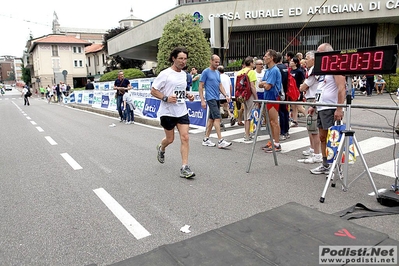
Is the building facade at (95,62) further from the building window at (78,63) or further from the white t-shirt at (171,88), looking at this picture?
the white t-shirt at (171,88)

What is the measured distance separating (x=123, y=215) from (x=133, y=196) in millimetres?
645

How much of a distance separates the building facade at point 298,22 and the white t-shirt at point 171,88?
50.7ft

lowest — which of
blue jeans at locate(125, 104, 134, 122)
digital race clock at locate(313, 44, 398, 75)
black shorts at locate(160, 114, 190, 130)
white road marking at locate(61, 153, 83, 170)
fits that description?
white road marking at locate(61, 153, 83, 170)

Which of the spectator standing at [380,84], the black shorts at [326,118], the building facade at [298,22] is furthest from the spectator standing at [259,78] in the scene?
the spectator standing at [380,84]

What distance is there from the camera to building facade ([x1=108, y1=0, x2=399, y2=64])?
2114cm

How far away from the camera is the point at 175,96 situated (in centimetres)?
523

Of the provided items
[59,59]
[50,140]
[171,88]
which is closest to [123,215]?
[171,88]

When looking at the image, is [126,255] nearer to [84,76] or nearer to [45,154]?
[45,154]

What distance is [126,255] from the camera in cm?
301

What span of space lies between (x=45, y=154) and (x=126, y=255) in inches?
209

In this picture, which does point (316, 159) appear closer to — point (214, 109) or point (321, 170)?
point (321, 170)

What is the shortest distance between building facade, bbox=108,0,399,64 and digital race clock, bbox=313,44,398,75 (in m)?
16.2

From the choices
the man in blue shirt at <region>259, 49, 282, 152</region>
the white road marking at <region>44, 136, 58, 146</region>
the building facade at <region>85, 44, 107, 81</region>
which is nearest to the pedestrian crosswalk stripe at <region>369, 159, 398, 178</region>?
the man in blue shirt at <region>259, 49, 282, 152</region>

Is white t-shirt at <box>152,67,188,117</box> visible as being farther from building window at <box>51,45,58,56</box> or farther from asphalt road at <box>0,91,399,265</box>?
building window at <box>51,45,58,56</box>
